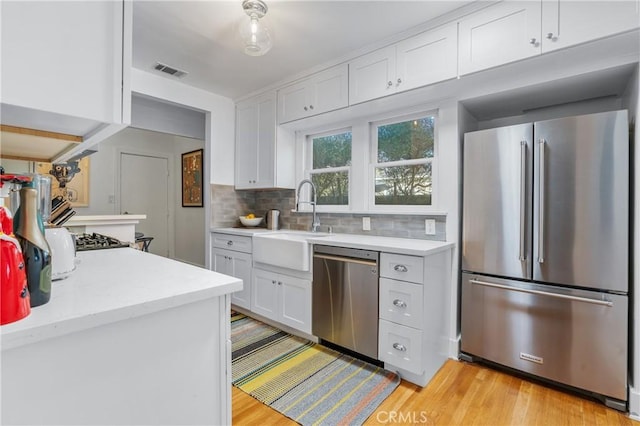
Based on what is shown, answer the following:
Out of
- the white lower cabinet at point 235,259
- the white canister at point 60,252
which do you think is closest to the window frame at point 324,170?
the white lower cabinet at point 235,259

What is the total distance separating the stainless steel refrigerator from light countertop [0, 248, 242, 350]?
186cm

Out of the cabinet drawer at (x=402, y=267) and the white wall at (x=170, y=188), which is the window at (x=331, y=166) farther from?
the white wall at (x=170, y=188)

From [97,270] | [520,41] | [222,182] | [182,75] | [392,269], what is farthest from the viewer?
[222,182]

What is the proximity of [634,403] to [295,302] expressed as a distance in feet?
7.05

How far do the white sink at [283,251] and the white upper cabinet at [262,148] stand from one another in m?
0.82

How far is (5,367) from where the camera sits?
0.61 metres

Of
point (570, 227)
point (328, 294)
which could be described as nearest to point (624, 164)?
point (570, 227)

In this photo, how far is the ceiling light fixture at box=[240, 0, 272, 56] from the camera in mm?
1958

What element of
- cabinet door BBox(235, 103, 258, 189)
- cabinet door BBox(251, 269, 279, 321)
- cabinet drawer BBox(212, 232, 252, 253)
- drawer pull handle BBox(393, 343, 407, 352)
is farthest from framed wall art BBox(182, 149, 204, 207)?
drawer pull handle BBox(393, 343, 407, 352)

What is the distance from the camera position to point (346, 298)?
225cm

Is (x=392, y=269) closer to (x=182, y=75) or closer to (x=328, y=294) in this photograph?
(x=328, y=294)

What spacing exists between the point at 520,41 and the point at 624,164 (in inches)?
35.9

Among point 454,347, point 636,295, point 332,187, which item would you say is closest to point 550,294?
point 636,295

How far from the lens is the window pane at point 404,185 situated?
2617 millimetres
